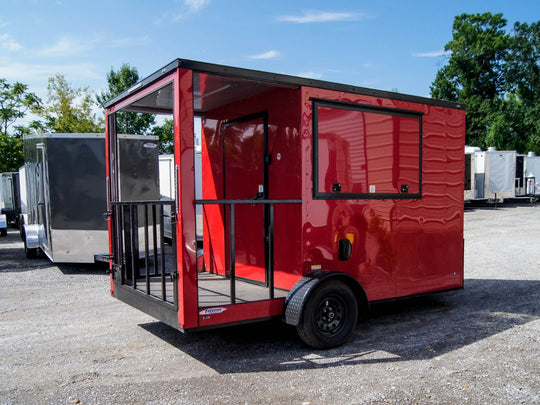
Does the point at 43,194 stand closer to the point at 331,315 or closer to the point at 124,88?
the point at 331,315

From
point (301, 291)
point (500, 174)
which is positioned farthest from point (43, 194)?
point (500, 174)

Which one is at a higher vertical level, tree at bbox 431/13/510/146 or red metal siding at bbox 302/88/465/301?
tree at bbox 431/13/510/146

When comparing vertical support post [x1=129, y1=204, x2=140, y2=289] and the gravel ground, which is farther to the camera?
vertical support post [x1=129, y1=204, x2=140, y2=289]

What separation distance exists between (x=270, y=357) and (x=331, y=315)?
773 millimetres

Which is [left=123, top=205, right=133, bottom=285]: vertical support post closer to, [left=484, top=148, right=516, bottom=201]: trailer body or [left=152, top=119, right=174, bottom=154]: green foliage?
[left=484, top=148, right=516, bottom=201]: trailer body

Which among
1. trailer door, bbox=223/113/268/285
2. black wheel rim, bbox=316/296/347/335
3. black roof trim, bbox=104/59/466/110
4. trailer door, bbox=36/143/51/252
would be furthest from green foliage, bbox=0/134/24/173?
black wheel rim, bbox=316/296/347/335

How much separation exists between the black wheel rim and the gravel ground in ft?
0.85

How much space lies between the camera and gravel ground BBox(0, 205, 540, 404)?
12.5 ft

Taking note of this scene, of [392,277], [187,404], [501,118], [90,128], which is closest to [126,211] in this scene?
[187,404]

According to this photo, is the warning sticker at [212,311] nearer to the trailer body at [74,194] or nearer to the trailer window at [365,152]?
the trailer window at [365,152]

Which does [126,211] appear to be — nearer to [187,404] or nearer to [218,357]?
[218,357]

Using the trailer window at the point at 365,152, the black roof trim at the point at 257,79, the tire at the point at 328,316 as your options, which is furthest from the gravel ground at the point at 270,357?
the black roof trim at the point at 257,79

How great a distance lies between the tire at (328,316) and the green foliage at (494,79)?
3904 cm

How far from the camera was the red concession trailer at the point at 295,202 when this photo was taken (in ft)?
14.5
